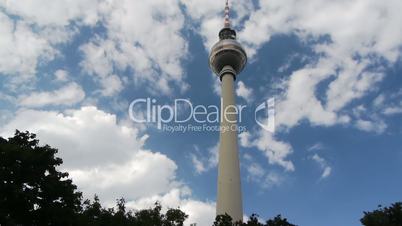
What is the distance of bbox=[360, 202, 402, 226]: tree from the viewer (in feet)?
138

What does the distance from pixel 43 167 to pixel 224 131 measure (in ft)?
142

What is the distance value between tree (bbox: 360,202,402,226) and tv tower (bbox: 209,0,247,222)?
24697 mm

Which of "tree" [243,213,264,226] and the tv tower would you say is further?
the tv tower

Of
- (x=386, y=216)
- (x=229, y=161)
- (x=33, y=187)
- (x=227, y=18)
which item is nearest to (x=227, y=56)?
(x=227, y=18)

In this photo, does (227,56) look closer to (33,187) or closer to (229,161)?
(229,161)

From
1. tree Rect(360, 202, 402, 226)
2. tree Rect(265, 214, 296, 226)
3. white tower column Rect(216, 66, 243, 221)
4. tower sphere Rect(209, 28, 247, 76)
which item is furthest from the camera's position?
tower sphere Rect(209, 28, 247, 76)

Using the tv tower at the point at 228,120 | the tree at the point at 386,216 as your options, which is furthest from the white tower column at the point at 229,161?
the tree at the point at 386,216

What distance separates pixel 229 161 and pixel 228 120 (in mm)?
8814

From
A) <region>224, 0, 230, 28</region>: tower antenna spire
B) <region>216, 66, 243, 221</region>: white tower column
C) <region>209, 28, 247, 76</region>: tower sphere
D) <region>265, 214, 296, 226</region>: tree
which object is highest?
<region>224, 0, 230, 28</region>: tower antenna spire

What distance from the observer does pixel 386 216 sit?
42750 mm

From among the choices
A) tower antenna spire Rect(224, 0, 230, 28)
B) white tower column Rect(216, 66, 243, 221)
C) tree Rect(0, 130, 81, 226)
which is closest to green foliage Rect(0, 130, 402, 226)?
tree Rect(0, 130, 81, 226)

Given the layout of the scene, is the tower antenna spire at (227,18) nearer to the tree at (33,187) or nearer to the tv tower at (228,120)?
the tv tower at (228,120)

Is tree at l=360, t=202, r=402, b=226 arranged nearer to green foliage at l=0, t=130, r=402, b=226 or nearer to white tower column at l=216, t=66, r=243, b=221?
green foliage at l=0, t=130, r=402, b=226

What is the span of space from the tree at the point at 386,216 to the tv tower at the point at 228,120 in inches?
972
